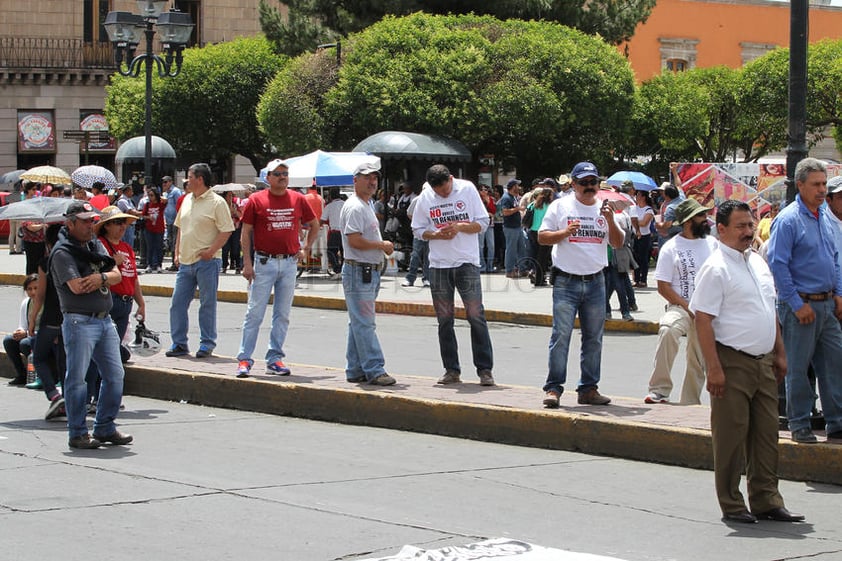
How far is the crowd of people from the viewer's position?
7.04 metres

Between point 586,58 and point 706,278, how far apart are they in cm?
2377

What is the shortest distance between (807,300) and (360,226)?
388cm

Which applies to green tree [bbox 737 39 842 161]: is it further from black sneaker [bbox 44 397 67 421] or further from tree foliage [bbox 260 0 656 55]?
black sneaker [bbox 44 397 67 421]

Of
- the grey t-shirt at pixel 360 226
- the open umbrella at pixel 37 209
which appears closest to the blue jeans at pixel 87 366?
the grey t-shirt at pixel 360 226

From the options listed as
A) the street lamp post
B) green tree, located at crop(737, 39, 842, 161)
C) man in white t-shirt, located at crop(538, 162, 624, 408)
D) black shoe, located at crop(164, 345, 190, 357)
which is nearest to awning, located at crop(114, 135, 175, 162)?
the street lamp post

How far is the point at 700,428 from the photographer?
8.57 m

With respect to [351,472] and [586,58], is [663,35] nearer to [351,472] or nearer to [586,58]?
[586,58]

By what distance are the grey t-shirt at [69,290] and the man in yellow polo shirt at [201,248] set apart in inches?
125

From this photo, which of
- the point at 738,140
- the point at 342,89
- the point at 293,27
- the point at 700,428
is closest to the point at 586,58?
the point at 342,89

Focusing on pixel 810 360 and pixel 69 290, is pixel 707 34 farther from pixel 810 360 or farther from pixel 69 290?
pixel 69 290

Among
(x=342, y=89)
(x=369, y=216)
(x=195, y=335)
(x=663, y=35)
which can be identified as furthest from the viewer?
(x=663, y=35)

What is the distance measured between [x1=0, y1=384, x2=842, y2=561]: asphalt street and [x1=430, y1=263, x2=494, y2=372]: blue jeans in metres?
1.18

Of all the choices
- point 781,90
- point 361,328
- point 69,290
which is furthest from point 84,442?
point 781,90

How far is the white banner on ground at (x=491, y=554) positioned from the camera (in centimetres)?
605
